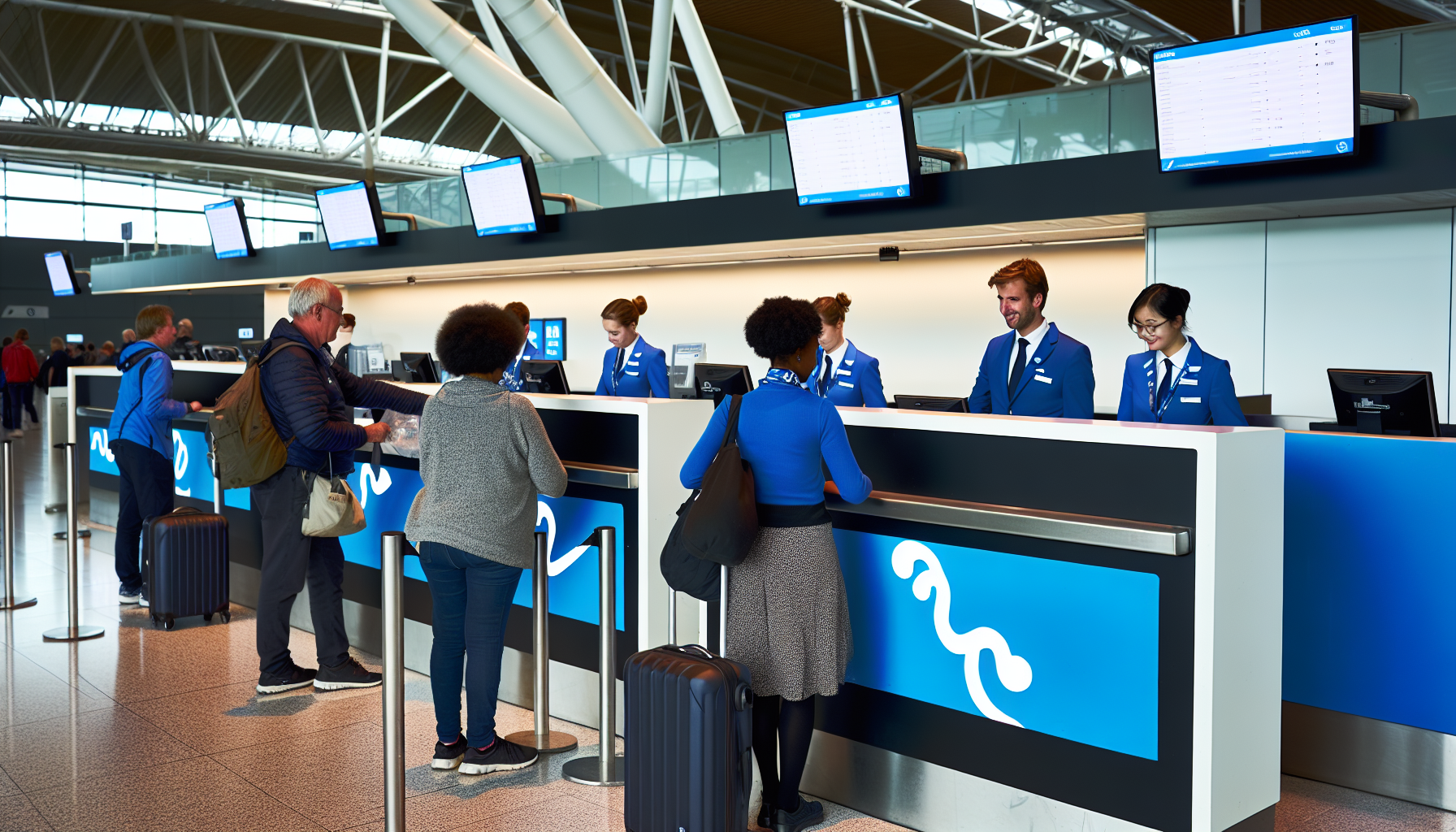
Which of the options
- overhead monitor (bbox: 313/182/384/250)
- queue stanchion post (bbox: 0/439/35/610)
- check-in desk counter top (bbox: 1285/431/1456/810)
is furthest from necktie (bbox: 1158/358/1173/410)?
overhead monitor (bbox: 313/182/384/250)

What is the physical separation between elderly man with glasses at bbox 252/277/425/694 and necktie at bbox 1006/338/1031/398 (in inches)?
91.3

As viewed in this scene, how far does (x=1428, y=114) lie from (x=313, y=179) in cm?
3299

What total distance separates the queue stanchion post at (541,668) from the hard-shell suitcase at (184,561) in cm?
185

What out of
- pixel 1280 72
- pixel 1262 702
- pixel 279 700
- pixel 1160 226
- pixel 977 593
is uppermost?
pixel 1280 72

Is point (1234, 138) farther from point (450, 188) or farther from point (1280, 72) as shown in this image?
point (450, 188)

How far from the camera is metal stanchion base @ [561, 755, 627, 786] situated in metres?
3.54

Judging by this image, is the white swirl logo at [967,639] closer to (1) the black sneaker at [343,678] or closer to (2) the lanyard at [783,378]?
(2) the lanyard at [783,378]

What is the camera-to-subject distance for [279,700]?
444 cm

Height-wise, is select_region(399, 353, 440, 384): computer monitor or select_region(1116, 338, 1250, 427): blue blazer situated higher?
select_region(399, 353, 440, 384): computer monitor

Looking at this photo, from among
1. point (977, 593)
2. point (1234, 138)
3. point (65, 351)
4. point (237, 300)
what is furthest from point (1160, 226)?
point (237, 300)

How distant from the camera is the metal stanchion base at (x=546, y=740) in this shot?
3.85 metres

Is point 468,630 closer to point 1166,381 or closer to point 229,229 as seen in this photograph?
point 1166,381

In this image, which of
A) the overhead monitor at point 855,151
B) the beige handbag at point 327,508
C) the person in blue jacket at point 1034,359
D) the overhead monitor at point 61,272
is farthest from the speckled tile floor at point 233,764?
the overhead monitor at point 61,272

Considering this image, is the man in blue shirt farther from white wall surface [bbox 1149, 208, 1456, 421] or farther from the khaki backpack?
white wall surface [bbox 1149, 208, 1456, 421]
